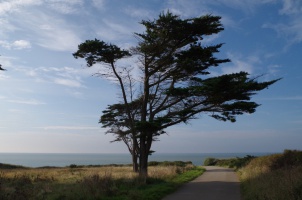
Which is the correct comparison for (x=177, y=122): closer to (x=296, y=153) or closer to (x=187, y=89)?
(x=187, y=89)

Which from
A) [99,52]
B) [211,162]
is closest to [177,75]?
[99,52]

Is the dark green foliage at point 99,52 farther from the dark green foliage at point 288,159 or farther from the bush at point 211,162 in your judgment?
the bush at point 211,162

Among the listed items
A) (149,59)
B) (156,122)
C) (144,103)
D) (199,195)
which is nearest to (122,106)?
(144,103)

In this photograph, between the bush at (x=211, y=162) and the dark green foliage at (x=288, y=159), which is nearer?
the dark green foliage at (x=288, y=159)

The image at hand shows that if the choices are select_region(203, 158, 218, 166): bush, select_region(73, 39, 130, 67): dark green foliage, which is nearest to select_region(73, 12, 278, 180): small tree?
select_region(73, 39, 130, 67): dark green foliage

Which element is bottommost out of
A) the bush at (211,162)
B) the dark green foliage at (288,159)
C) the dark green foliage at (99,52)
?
the dark green foliage at (288,159)

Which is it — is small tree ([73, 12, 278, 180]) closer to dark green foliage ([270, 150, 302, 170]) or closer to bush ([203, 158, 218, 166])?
dark green foliage ([270, 150, 302, 170])

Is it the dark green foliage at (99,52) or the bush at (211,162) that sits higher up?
the dark green foliage at (99,52)

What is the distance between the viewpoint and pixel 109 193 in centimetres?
1397

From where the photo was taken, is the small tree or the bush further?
the bush

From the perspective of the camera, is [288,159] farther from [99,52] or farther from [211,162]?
[211,162]

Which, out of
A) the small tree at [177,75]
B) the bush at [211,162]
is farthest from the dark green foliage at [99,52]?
the bush at [211,162]

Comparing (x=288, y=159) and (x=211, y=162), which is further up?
(x=211, y=162)

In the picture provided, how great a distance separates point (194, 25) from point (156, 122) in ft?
20.9
